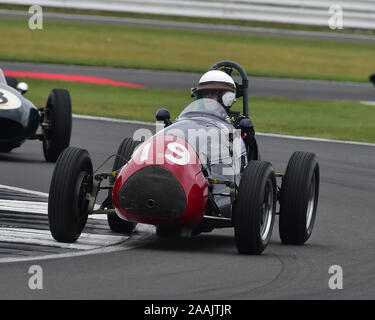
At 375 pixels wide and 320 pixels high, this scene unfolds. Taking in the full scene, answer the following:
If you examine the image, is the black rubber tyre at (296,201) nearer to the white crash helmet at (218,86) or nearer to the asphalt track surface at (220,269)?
the asphalt track surface at (220,269)

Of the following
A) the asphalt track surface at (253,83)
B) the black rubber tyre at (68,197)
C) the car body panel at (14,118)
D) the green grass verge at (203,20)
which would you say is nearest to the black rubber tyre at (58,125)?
the car body panel at (14,118)

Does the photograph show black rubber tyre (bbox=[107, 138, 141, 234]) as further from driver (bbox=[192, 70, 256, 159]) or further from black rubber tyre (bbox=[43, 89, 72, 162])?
black rubber tyre (bbox=[43, 89, 72, 162])

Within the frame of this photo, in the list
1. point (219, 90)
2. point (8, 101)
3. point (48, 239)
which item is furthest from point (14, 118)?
point (48, 239)

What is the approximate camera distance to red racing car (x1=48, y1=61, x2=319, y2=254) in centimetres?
841

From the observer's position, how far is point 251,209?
27.8 feet

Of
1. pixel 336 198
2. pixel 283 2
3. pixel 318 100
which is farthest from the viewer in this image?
pixel 283 2

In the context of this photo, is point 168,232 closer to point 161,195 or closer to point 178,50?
point 161,195

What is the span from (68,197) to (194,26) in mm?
30527

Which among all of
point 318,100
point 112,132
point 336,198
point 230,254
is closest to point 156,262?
point 230,254
